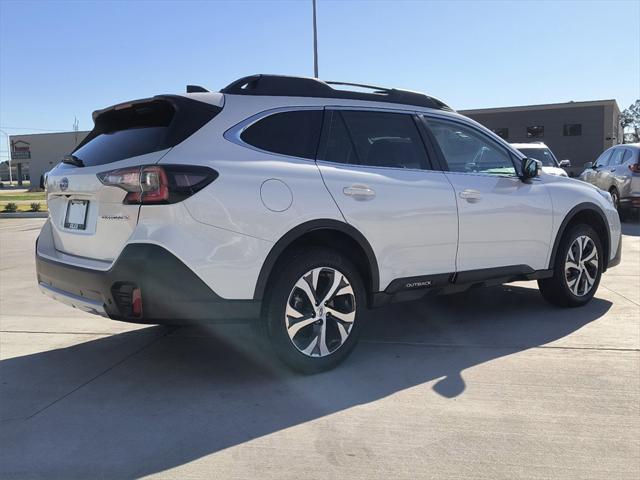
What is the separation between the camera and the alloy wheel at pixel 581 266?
545 cm

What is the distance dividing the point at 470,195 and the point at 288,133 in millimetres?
1613

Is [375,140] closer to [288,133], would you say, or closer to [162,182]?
[288,133]

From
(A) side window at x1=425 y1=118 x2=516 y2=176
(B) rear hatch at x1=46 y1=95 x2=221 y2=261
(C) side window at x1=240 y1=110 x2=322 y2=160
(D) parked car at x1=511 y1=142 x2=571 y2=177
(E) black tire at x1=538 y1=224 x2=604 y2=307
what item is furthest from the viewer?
(D) parked car at x1=511 y1=142 x2=571 y2=177

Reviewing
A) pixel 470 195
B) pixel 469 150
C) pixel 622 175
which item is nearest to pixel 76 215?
pixel 470 195

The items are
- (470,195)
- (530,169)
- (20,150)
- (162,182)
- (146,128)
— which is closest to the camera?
(162,182)

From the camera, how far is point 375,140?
429cm

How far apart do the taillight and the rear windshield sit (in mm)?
190

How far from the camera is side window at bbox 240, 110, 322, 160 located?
3.72 metres

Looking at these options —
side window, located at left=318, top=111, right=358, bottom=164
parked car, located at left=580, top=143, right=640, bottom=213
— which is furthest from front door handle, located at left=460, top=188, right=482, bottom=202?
parked car, located at left=580, top=143, right=640, bottom=213

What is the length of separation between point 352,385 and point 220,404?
2.83 feet

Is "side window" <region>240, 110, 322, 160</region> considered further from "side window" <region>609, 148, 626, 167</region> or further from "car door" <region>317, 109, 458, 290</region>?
"side window" <region>609, 148, 626, 167</region>

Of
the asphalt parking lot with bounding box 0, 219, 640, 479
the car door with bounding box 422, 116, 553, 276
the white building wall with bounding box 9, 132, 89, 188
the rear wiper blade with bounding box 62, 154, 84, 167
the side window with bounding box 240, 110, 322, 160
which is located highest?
the white building wall with bounding box 9, 132, 89, 188

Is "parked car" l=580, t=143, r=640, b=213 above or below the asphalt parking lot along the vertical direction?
above

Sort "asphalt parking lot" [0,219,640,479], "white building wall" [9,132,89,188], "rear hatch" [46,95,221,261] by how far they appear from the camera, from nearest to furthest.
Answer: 1. "asphalt parking lot" [0,219,640,479]
2. "rear hatch" [46,95,221,261]
3. "white building wall" [9,132,89,188]
